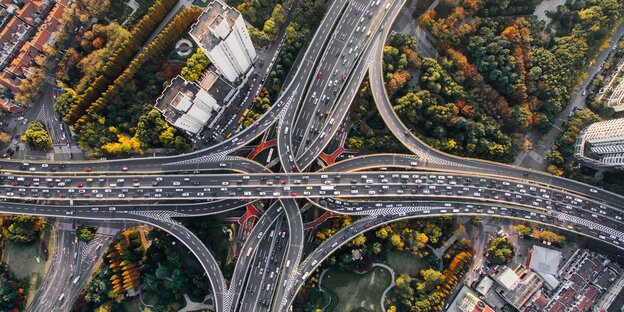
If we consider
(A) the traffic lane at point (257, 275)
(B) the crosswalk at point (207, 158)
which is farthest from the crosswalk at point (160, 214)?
(A) the traffic lane at point (257, 275)

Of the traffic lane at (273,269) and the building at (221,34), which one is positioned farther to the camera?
the traffic lane at (273,269)

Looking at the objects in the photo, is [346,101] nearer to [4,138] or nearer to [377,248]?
[377,248]

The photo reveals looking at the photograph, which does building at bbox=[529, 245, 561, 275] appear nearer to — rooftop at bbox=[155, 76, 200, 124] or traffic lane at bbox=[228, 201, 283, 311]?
traffic lane at bbox=[228, 201, 283, 311]

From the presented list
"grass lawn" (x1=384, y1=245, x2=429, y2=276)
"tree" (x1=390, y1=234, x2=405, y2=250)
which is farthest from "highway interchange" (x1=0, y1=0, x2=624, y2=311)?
"grass lawn" (x1=384, y1=245, x2=429, y2=276)

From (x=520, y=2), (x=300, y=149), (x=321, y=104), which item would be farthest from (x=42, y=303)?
(x=520, y=2)

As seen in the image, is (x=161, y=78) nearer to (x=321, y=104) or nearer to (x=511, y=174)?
(x=321, y=104)

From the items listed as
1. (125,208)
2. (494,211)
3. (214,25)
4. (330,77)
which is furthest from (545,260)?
(125,208)

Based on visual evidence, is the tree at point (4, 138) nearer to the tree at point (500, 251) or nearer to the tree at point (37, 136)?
the tree at point (37, 136)
